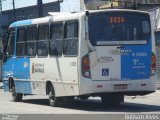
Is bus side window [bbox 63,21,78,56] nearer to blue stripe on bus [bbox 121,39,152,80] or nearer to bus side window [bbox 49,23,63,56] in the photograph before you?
bus side window [bbox 49,23,63,56]

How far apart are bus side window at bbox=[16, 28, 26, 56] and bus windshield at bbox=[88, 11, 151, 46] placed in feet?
16.0

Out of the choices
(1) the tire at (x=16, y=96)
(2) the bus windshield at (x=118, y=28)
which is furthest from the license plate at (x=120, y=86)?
(1) the tire at (x=16, y=96)

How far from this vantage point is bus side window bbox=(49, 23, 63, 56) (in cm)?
1928

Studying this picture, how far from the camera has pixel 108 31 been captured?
18.1 meters

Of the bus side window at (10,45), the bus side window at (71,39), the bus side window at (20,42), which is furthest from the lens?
the bus side window at (10,45)

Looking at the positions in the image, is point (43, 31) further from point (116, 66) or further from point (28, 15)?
point (28, 15)

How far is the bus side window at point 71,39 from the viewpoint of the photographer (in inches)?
718

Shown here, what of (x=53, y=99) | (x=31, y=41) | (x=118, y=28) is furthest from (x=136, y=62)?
(x=31, y=41)

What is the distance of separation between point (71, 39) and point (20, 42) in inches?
177

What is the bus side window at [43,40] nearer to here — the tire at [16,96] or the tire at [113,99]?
the tire at [113,99]

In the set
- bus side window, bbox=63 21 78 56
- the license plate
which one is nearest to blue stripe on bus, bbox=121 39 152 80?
the license plate

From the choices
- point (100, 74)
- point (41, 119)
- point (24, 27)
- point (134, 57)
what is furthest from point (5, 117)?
point (24, 27)

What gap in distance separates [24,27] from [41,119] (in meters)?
7.55

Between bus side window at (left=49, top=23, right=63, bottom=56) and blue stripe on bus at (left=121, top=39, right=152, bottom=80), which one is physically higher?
bus side window at (left=49, top=23, right=63, bottom=56)
